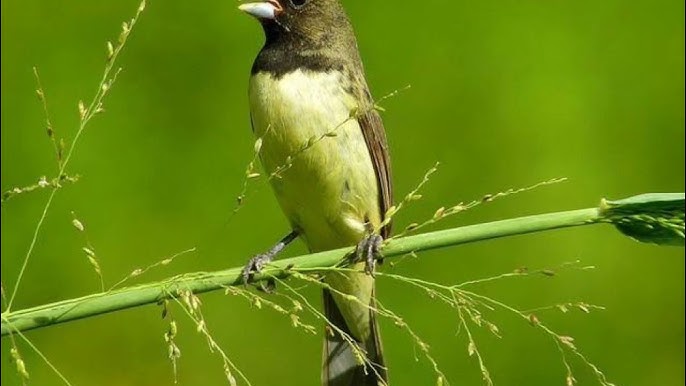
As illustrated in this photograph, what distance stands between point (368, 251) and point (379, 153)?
0.65 m

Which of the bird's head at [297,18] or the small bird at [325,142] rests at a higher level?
the bird's head at [297,18]

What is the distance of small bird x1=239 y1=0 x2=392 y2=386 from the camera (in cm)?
248

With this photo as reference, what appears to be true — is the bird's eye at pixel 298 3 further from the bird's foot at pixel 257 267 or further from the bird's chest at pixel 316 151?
the bird's foot at pixel 257 267

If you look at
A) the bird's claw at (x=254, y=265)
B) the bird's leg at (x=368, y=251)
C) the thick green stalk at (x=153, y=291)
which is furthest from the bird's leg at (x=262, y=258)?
the thick green stalk at (x=153, y=291)

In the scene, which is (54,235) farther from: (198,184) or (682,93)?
(682,93)

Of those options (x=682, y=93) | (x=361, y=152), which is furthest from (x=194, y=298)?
(x=682, y=93)

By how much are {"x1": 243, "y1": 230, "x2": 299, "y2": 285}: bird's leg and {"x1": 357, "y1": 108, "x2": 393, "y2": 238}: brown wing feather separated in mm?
187

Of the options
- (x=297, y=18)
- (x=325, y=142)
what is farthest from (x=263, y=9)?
(x=325, y=142)

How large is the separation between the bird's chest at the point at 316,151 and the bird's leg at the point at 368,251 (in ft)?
0.90

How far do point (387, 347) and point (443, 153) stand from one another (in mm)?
510

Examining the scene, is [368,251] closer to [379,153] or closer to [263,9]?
[379,153]

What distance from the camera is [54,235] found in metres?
3.09

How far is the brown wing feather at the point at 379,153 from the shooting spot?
259 centimetres

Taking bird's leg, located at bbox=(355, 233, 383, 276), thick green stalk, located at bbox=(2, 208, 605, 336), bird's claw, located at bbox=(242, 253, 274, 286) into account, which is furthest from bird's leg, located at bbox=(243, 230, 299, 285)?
thick green stalk, located at bbox=(2, 208, 605, 336)
